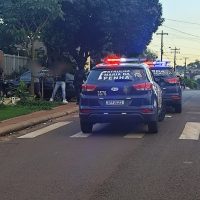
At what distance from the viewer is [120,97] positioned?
13.0 m

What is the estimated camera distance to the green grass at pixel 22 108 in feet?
57.1

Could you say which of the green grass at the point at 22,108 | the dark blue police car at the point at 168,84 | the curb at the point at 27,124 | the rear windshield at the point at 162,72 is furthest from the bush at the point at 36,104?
the dark blue police car at the point at 168,84

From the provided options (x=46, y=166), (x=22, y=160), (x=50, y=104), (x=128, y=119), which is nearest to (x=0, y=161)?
(x=22, y=160)

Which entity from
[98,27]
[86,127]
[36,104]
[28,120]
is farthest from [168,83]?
[98,27]

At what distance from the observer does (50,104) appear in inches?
872

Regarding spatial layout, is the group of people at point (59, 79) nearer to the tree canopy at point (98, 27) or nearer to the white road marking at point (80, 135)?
the tree canopy at point (98, 27)

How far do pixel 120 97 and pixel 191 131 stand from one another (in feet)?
7.54

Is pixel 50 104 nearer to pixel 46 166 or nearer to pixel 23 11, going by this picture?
pixel 23 11

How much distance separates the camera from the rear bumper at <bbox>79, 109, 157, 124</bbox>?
12984 millimetres

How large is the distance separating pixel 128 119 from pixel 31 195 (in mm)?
6323

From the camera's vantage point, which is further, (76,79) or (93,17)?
(93,17)

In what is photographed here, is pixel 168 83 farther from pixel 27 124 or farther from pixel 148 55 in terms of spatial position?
pixel 148 55

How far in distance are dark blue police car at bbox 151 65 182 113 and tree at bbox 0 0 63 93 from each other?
531 centimetres

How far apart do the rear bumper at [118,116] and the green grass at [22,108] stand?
397 cm
